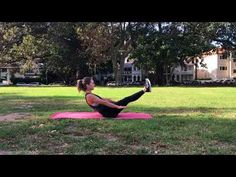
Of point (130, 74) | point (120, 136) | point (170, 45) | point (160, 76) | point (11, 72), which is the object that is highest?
point (170, 45)

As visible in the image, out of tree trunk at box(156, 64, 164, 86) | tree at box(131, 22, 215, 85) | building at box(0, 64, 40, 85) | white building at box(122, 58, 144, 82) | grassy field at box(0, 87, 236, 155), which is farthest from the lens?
white building at box(122, 58, 144, 82)

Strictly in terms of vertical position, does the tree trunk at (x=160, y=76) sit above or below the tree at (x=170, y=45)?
below

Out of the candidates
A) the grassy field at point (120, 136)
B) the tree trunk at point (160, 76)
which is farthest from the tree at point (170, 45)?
the grassy field at point (120, 136)

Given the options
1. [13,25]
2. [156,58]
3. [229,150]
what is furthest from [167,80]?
[229,150]

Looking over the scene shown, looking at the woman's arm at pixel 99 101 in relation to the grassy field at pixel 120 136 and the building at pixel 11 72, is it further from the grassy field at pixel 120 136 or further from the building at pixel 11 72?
the building at pixel 11 72

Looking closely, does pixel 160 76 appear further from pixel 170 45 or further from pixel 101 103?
pixel 101 103

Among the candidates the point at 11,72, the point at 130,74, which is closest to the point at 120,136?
the point at 11,72

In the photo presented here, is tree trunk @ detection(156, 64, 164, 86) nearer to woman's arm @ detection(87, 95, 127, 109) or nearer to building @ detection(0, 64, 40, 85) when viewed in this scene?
building @ detection(0, 64, 40, 85)

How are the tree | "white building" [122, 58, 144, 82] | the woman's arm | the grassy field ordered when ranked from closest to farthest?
the grassy field
the woman's arm
the tree
"white building" [122, 58, 144, 82]

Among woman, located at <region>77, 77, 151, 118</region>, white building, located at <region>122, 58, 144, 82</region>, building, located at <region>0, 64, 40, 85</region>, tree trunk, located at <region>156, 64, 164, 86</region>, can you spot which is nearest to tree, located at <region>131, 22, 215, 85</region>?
tree trunk, located at <region>156, 64, 164, 86</region>
